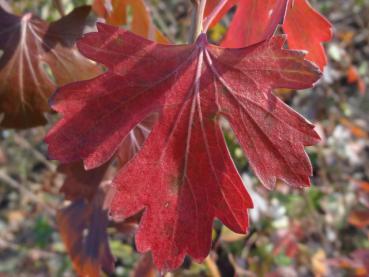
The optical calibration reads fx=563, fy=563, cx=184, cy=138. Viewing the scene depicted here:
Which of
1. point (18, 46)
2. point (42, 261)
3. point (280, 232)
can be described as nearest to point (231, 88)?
point (18, 46)

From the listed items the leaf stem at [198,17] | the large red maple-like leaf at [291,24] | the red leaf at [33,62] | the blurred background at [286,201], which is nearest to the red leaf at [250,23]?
the large red maple-like leaf at [291,24]

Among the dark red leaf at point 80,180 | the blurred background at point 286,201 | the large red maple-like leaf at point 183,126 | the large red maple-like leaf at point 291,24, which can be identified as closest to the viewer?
the large red maple-like leaf at point 183,126

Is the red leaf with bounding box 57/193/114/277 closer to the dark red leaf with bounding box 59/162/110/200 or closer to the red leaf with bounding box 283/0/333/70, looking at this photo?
the dark red leaf with bounding box 59/162/110/200

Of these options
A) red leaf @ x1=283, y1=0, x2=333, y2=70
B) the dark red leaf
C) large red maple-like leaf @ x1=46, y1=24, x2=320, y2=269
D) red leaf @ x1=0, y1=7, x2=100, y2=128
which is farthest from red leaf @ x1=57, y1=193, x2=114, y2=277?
red leaf @ x1=283, y1=0, x2=333, y2=70

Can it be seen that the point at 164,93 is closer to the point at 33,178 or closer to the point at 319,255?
the point at 319,255

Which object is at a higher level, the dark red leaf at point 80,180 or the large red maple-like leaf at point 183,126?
the large red maple-like leaf at point 183,126

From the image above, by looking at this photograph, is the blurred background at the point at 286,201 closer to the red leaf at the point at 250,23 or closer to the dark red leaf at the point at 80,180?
the dark red leaf at the point at 80,180

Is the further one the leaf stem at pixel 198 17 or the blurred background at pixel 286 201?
the blurred background at pixel 286 201

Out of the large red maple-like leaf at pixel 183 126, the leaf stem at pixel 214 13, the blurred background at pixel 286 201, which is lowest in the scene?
the blurred background at pixel 286 201

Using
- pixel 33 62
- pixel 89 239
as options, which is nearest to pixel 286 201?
pixel 89 239
